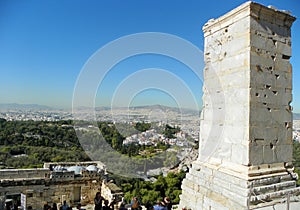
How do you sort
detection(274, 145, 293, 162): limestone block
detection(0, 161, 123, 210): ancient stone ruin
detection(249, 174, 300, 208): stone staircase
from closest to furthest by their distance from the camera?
detection(249, 174, 300, 208): stone staircase < detection(274, 145, 293, 162): limestone block < detection(0, 161, 123, 210): ancient stone ruin

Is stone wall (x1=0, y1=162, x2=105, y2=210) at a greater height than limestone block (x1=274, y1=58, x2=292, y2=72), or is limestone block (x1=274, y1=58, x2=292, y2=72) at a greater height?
limestone block (x1=274, y1=58, x2=292, y2=72)

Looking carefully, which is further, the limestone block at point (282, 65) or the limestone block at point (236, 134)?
the limestone block at point (282, 65)

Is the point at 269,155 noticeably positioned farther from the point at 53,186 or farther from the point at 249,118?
the point at 53,186

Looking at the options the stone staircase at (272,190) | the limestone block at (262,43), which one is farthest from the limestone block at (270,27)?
the stone staircase at (272,190)

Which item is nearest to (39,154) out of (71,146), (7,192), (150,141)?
(71,146)

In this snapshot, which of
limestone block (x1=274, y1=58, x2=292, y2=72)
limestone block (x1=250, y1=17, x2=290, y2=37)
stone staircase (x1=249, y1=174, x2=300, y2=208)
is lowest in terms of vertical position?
stone staircase (x1=249, y1=174, x2=300, y2=208)

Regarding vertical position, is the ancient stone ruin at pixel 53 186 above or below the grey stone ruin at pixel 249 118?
below

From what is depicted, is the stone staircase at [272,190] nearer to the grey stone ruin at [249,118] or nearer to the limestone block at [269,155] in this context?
the grey stone ruin at [249,118]

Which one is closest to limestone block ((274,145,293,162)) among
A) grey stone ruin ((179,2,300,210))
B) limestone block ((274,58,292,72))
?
grey stone ruin ((179,2,300,210))

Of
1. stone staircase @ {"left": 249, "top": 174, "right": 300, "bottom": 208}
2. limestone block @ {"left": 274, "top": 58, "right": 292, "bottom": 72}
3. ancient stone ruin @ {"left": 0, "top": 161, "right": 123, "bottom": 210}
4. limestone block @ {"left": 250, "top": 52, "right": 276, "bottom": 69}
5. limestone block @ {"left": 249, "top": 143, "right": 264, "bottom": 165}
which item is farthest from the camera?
ancient stone ruin @ {"left": 0, "top": 161, "right": 123, "bottom": 210}

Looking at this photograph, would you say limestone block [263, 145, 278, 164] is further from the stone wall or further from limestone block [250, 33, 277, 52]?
the stone wall
